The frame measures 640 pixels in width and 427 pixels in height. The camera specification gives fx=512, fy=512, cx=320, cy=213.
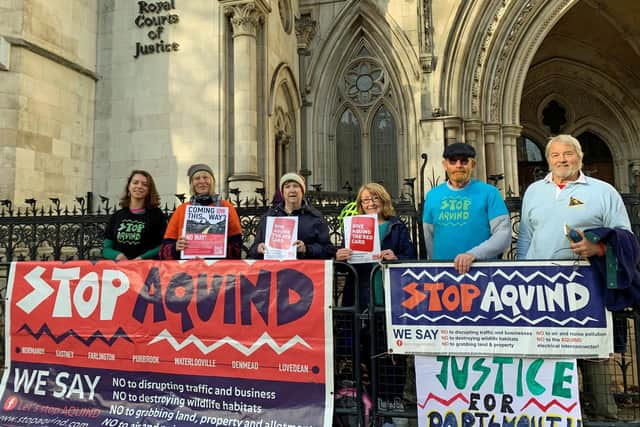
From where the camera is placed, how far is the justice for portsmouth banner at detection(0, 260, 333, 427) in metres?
3.83

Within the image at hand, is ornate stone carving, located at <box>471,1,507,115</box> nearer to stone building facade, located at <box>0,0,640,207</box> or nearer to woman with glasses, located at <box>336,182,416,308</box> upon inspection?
stone building facade, located at <box>0,0,640,207</box>

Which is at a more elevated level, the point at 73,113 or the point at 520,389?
the point at 73,113

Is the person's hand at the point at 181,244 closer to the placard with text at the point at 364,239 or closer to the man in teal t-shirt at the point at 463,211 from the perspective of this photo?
the placard with text at the point at 364,239

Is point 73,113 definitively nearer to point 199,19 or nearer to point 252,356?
point 199,19

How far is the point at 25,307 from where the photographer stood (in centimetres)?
448

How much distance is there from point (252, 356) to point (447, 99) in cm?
1119

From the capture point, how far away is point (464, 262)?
3.59m

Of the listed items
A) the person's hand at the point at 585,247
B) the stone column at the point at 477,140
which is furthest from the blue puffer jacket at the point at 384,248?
the stone column at the point at 477,140

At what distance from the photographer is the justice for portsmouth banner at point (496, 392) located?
3.42m

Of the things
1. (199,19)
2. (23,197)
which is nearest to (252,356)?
(23,197)

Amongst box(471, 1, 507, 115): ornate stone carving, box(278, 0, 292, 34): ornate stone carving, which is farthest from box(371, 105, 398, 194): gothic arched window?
box(278, 0, 292, 34): ornate stone carving

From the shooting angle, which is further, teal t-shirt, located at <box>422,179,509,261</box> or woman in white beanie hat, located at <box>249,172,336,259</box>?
woman in white beanie hat, located at <box>249,172,336,259</box>

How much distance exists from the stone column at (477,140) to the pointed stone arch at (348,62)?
4.55ft

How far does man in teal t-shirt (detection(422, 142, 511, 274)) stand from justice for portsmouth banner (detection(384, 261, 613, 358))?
11.6 inches
